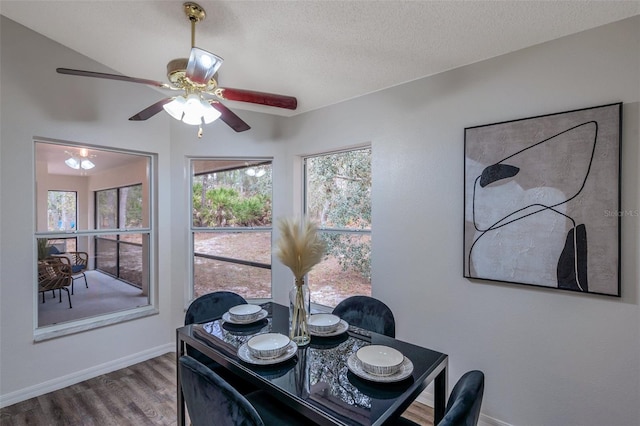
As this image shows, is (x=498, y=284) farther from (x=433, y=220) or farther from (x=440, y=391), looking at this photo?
(x=440, y=391)

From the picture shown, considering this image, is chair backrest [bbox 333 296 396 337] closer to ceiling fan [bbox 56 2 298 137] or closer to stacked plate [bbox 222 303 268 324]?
stacked plate [bbox 222 303 268 324]

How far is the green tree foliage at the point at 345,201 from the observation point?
2910 mm

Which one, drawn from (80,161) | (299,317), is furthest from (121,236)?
(299,317)

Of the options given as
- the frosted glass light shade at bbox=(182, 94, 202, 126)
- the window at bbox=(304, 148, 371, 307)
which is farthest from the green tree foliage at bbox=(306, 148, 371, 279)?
the frosted glass light shade at bbox=(182, 94, 202, 126)

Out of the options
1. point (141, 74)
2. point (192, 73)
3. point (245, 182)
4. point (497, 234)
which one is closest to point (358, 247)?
point (497, 234)

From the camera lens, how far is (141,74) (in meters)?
2.89

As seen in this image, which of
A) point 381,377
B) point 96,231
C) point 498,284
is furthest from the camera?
point 96,231

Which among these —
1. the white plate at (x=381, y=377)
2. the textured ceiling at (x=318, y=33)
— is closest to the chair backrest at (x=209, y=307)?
the white plate at (x=381, y=377)

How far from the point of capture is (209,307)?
2.27 m

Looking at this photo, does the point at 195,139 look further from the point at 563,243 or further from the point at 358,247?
the point at 563,243

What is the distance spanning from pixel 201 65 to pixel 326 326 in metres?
1.57

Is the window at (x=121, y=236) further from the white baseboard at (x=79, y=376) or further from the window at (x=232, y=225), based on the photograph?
the white baseboard at (x=79, y=376)

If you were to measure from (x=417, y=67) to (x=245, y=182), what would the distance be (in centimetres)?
209

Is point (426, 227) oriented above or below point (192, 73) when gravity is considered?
below
